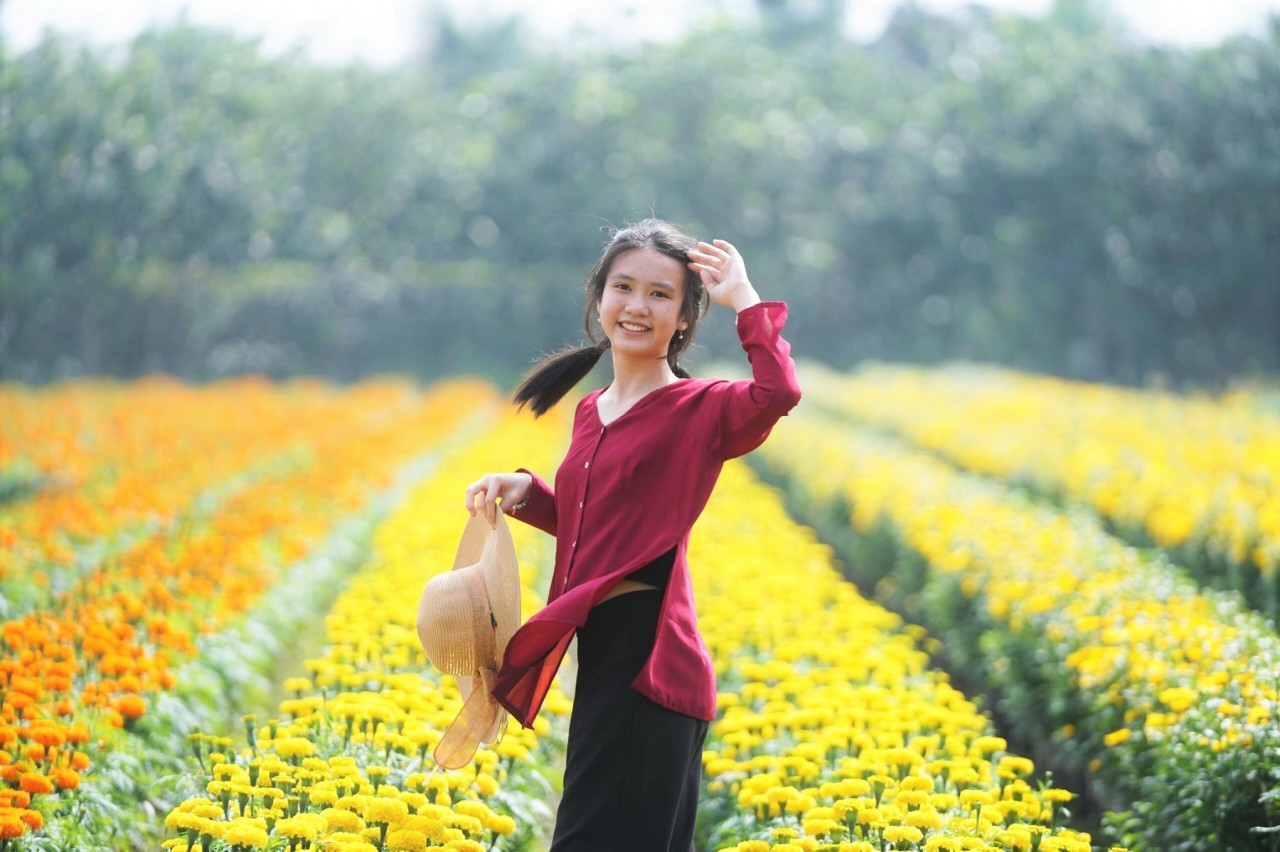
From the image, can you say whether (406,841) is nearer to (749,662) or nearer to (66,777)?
(66,777)

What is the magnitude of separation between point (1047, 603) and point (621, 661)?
126 inches

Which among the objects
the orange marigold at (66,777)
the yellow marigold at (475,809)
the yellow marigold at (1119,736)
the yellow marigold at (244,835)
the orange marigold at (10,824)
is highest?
the yellow marigold at (1119,736)

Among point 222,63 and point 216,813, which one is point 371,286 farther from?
point 216,813

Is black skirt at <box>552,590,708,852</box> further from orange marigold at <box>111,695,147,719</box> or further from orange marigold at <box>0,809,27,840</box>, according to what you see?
orange marigold at <box>111,695,147,719</box>

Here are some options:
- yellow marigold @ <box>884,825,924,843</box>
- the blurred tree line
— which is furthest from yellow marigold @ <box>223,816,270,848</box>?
the blurred tree line

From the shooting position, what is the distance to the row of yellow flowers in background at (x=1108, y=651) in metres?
3.64

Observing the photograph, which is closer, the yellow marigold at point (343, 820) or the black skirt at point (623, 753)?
the black skirt at point (623, 753)

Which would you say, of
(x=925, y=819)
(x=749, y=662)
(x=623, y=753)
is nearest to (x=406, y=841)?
(x=623, y=753)

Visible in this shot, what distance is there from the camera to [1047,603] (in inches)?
210

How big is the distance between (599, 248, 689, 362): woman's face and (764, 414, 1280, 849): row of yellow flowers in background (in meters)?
1.90

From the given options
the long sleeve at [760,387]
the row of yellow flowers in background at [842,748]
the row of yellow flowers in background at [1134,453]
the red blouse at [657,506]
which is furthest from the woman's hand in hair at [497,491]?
the row of yellow flowers in background at [1134,453]

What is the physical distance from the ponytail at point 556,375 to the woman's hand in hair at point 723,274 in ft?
1.37

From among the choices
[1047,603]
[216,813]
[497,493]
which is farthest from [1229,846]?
[216,813]

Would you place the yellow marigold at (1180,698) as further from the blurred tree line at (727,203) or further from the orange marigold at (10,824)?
the blurred tree line at (727,203)
